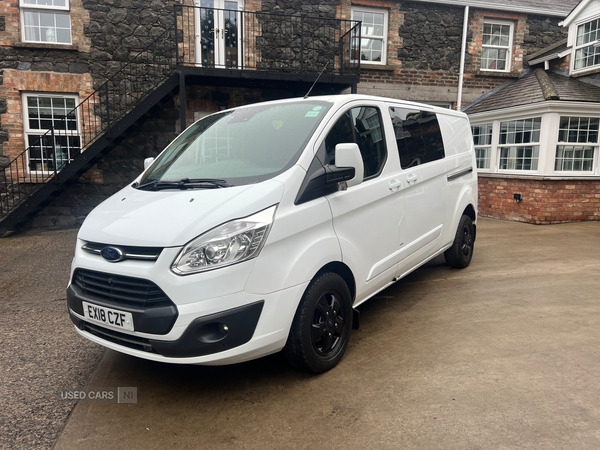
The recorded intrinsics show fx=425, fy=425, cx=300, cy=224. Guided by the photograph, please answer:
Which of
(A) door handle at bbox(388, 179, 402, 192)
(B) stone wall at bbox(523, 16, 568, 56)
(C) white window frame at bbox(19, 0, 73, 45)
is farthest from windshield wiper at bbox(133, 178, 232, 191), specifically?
(B) stone wall at bbox(523, 16, 568, 56)

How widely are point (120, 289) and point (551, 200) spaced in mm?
9767

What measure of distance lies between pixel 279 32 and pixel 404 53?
3582mm

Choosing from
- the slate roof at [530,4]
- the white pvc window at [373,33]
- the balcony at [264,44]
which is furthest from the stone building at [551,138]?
the balcony at [264,44]

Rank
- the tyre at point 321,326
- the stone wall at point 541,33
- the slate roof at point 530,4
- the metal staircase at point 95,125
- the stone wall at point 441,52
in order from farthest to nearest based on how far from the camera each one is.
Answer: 1. the stone wall at point 541,33
2. the slate roof at point 530,4
3. the stone wall at point 441,52
4. the metal staircase at point 95,125
5. the tyre at point 321,326

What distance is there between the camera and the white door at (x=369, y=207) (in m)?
3.06

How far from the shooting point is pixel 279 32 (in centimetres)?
1051

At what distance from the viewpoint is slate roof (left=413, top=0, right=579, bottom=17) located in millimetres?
11734

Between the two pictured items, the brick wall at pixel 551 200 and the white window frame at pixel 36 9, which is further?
the brick wall at pixel 551 200

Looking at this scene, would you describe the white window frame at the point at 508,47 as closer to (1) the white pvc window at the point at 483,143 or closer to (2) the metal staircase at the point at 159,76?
(1) the white pvc window at the point at 483,143

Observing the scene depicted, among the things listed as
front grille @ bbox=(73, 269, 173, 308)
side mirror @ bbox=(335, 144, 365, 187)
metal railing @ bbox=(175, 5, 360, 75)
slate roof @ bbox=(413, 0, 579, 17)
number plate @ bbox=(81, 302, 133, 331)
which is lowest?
number plate @ bbox=(81, 302, 133, 331)

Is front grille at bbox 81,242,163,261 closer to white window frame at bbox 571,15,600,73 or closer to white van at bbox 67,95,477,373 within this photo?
white van at bbox 67,95,477,373

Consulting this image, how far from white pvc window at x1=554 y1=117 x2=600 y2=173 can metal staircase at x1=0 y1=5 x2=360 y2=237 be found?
4.92 m

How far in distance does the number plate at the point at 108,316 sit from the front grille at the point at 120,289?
6 centimetres

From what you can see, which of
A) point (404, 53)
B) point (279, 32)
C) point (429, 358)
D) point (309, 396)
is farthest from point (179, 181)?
point (404, 53)
